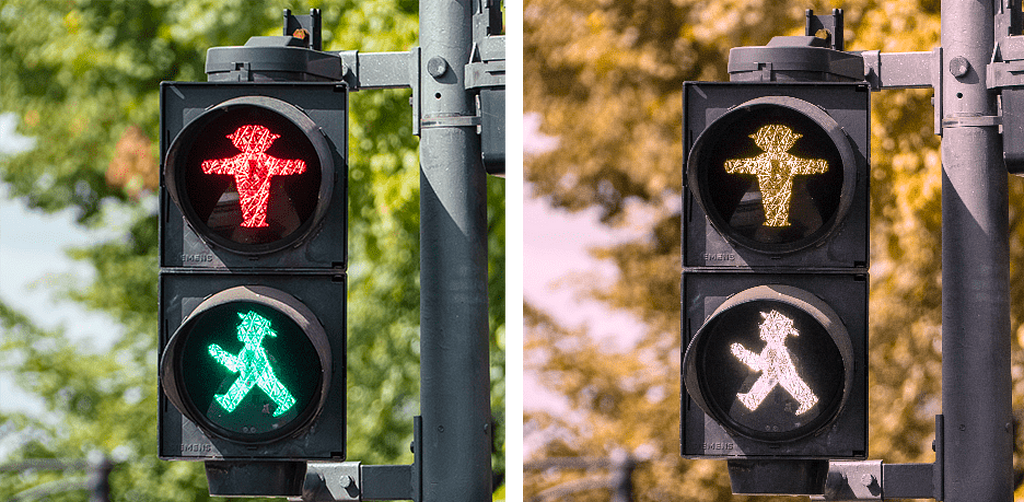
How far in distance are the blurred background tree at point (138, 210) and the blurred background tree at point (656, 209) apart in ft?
2.75

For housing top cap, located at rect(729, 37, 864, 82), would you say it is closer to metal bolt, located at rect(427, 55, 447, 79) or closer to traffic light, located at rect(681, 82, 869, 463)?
traffic light, located at rect(681, 82, 869, 463)

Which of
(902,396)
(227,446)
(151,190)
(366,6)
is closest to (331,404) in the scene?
(227,446)

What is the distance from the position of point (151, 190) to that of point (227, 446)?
10247 mm

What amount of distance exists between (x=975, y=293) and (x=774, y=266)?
0.67 meters

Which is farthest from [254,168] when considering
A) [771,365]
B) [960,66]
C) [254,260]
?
[960,66]

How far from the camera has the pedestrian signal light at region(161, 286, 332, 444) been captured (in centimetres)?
328

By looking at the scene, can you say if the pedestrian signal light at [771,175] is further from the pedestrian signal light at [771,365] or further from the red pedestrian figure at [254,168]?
the red pedestrian figure at [254,168]

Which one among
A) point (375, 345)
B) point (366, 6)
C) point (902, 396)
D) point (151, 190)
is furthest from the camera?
point (151, 190)

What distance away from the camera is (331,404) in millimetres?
3387

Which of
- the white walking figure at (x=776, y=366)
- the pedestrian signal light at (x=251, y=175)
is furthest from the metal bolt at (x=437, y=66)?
the white walking figure at (x=776, y=366)

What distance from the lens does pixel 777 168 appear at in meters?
3.33

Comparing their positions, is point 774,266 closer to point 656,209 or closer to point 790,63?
point 790,63

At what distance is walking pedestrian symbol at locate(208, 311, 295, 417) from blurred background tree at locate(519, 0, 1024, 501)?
21.8 feet

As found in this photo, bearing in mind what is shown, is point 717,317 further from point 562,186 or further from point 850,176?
point 562,186
